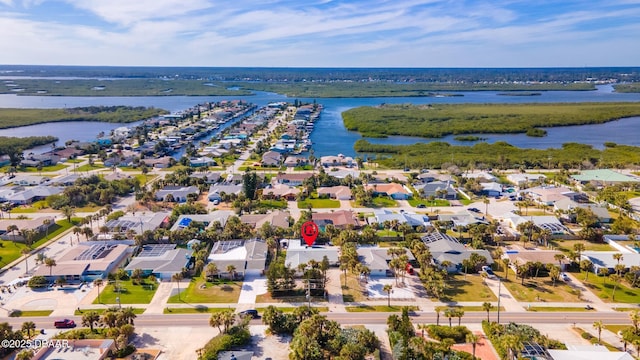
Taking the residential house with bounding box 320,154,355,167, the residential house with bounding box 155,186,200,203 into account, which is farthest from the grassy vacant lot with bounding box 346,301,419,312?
the residential house with bounding box 320,154,355,167

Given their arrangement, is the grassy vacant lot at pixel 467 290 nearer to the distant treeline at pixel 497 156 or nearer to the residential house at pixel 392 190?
the residential house at pixel 392 190

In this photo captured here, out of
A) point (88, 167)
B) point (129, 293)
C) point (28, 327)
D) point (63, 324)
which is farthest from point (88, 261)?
point (88, 167)

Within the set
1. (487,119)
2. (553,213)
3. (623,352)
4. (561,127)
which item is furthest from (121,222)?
(561,127)

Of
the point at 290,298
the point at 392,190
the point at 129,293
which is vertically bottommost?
the point at 290,298

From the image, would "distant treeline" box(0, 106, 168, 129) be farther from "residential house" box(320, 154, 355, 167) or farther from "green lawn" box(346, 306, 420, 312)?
"green lawn" box(346, 306, 420, 312)

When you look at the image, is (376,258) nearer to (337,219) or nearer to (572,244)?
(337,219)

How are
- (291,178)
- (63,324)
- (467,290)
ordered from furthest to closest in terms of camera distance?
(291,178) → (467,290) → (63,324)
